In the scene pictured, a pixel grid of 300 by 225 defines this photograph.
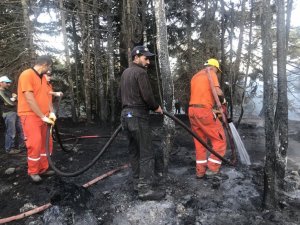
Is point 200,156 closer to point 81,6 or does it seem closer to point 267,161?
point 267,161

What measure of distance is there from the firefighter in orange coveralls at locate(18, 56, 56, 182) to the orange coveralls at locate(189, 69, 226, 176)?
105 inches

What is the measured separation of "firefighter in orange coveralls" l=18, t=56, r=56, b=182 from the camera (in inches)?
217

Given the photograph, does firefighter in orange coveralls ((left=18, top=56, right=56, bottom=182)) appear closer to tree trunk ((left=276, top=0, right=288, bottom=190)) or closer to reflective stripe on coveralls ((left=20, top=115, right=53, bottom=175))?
reflective stripe on coveralls ((left=20, top=115, right=53, bottom=175))

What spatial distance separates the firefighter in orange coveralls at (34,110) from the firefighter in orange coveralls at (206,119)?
2.68 metres

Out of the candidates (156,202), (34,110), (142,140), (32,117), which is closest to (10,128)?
(32,117)

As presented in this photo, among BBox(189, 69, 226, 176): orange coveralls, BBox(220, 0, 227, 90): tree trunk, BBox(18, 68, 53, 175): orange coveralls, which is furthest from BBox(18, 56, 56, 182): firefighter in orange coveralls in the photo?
BBox(220, 0, 227, 90): tree trunk

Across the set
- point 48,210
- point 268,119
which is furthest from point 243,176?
point 48,210

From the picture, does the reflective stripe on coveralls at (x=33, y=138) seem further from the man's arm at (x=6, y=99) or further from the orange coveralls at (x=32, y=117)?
the man's arm at (x=6, y=99)

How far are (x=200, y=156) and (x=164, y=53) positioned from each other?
6.79 ft

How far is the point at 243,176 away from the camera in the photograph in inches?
241

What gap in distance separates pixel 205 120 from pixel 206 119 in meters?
0.03

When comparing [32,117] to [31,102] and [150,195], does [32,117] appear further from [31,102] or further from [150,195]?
[150,195]

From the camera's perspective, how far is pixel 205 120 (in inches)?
226

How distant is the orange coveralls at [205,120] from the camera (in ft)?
18.9
